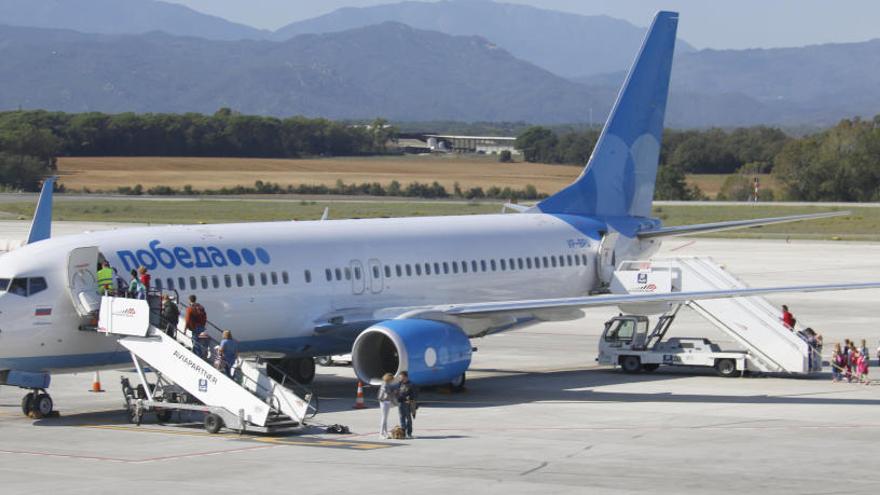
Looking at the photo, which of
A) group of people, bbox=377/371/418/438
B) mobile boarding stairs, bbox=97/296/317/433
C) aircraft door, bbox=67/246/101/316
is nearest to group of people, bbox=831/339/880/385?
group of people, bbox=377/371/418/438

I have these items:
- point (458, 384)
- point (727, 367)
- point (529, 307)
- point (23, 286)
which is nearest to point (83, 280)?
point (23, 286)

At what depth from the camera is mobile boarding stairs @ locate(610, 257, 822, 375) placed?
116ft

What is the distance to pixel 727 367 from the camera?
35.6 meters

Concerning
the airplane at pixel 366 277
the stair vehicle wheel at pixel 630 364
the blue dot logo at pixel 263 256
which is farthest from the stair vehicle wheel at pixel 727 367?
the blue dot logo at pixel 263 256

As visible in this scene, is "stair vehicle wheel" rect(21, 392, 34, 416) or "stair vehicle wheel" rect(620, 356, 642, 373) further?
"stair vehicle wheel" rect(620, 356, 642, 373)

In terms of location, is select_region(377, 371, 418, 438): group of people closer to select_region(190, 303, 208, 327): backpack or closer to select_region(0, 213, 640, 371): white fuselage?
select_region(190, 303, 208, 327): backpack

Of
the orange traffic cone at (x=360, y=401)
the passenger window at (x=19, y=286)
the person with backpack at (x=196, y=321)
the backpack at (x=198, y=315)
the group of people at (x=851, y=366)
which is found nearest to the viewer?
the passenger window at (x=19, y=286)

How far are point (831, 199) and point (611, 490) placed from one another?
11339 centimetres

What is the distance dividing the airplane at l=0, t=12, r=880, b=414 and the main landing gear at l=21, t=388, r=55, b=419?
0.10 feet

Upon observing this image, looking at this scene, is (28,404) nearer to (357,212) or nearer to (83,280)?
(83,280)

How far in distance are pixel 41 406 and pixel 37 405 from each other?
0.28ft

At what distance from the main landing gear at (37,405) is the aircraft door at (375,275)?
7.92m

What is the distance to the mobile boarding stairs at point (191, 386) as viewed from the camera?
26.6 metres

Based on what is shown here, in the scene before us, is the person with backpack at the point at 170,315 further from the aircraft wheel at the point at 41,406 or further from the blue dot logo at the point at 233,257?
the aircraft wheel at the point at 41,406
